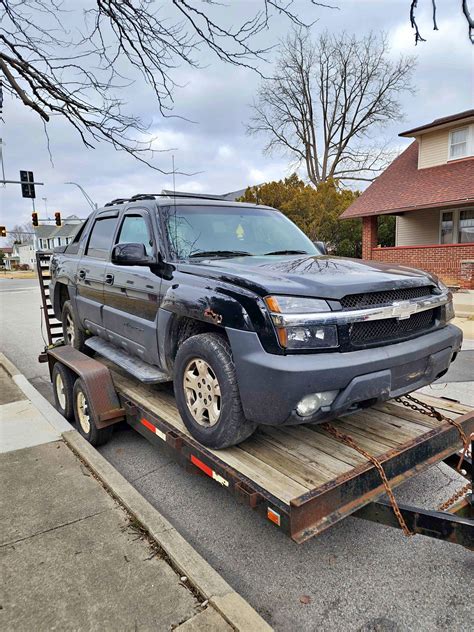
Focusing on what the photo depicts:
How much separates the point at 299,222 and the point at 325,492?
20.9 meters

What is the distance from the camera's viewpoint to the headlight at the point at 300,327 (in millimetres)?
2543

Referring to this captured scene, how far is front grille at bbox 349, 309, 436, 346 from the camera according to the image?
2707 mm

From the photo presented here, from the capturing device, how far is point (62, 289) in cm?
639

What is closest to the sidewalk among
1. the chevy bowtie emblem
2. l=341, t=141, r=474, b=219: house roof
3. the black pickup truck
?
the black pickup truck

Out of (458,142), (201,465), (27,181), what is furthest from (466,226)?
(27,181)

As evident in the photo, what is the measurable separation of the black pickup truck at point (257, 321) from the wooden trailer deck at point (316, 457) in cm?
21

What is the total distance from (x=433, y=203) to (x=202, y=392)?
15678 mm

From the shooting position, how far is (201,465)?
2.97 m

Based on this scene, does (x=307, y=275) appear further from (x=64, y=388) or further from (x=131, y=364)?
(x=64, y=388)

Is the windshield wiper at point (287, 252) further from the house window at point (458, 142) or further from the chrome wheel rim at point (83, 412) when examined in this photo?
the house window at point (458, 142)

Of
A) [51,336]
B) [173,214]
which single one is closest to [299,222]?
[51,336]

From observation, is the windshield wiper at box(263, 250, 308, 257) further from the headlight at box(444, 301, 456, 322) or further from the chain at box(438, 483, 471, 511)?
the chain at box(438, 483, 471, 511)

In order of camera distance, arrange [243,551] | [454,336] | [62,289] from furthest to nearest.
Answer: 1. [62,289]
2. [454,336]
3. [243,551]

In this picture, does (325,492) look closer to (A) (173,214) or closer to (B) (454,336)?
(B) (454,336)
